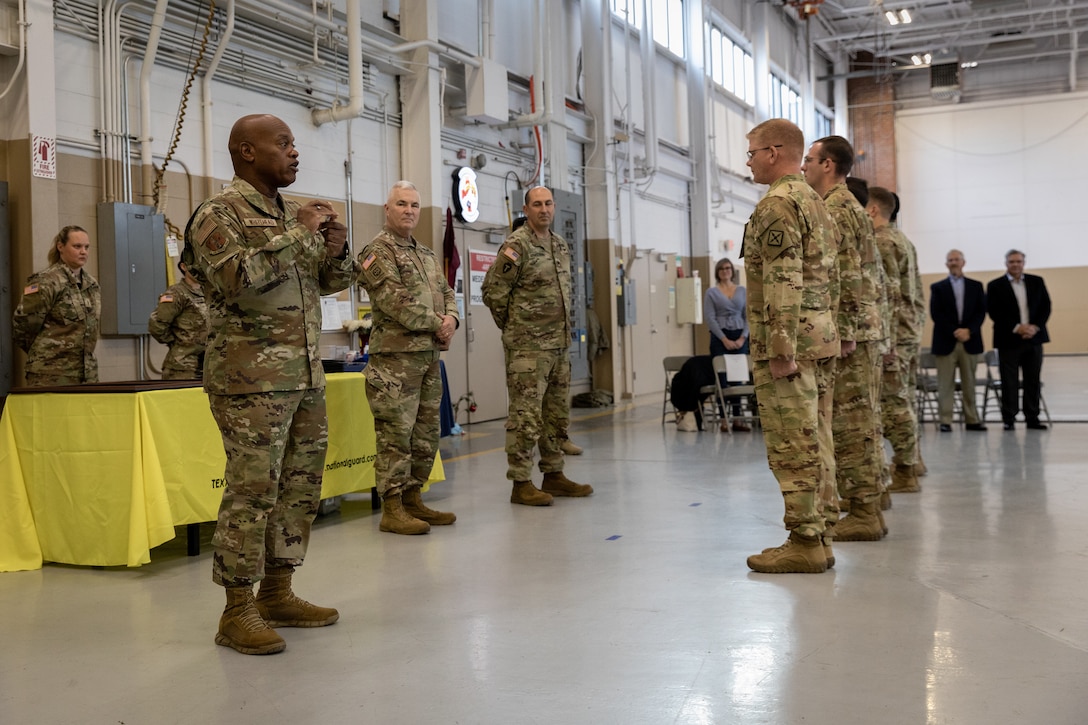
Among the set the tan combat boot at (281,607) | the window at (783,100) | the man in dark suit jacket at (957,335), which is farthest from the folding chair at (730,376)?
the window at (783,100)

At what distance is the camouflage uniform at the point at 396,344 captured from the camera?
4766 mm

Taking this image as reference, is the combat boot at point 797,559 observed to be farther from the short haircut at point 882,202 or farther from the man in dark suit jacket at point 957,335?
the man in dark suit jacket at point 957,335

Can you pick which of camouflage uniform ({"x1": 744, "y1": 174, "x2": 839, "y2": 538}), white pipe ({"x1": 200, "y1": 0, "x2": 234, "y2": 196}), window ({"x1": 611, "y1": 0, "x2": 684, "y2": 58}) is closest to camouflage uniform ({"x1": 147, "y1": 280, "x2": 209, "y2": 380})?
white pipe ({"x1": 200, "y1": 0, "x2": 234, "y2": 196})

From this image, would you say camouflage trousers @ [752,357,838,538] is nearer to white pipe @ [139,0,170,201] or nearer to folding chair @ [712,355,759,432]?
white pipe @ [139,0,170,201]

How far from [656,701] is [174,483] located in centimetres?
263

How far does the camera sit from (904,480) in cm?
575

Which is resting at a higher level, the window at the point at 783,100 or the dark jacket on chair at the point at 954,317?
the window at the point at 783,100

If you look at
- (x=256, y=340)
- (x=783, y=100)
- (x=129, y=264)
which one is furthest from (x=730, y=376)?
(x=783, y=100)

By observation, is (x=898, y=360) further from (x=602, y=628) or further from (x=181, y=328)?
(x=181, y=328)

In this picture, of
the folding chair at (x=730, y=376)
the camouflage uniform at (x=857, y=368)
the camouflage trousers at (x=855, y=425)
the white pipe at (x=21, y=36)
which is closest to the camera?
the camouflage uniform at (x=857, y=368)

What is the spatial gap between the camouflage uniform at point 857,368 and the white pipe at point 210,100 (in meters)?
4.82

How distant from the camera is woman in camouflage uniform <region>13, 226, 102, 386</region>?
564cm

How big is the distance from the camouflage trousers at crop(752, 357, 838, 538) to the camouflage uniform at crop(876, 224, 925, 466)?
195 centimetres

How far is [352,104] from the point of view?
8250 millimetres
